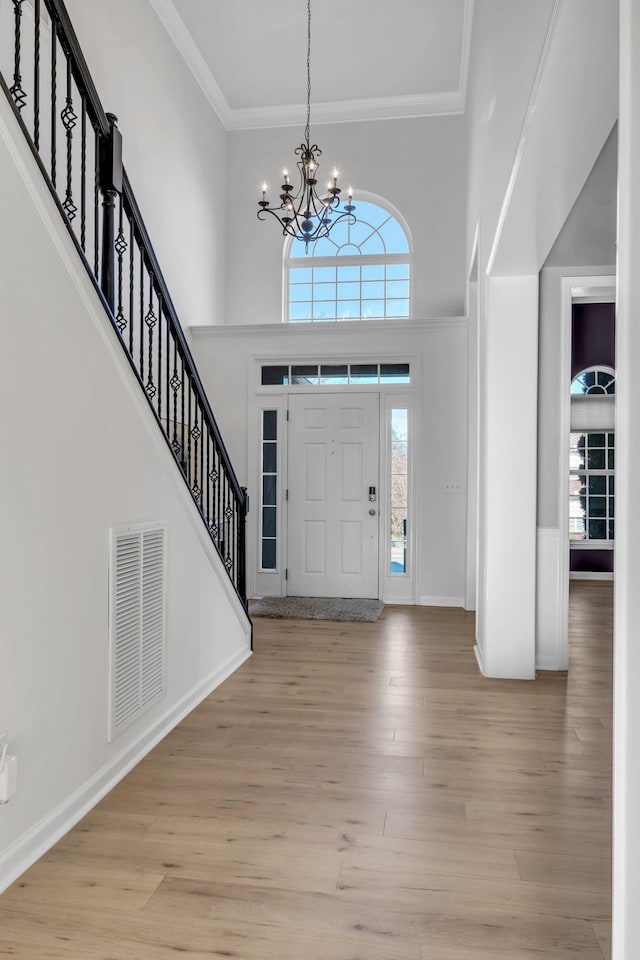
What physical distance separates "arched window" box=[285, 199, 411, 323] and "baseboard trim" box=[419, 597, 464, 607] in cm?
303

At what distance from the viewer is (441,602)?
657 cm

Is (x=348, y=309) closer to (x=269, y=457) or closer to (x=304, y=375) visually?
(x=304, y=375)

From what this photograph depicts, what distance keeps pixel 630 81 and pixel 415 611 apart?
5.41m

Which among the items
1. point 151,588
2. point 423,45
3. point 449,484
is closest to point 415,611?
point 449,484

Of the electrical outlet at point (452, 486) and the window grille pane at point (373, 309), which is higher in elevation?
the window grille pane at point (373, 309)

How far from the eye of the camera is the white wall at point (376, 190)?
7.23 metres

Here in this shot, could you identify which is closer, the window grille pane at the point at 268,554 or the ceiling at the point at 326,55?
the ceiling at the point at 326,55

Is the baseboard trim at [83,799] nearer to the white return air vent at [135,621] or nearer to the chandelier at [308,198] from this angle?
the white return air vent at [135,621]

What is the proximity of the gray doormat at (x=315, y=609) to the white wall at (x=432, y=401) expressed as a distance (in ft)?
2.11

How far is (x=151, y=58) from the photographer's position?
19.2ft

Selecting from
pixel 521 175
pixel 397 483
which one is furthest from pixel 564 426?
pixel 397 483

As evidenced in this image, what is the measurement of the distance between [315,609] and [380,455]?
161 centimetres

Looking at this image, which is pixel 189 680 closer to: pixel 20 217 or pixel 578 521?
pixel 20 217

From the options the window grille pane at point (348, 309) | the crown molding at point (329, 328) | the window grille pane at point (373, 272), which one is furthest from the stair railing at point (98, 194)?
the window grille pane at point (373, 272)
